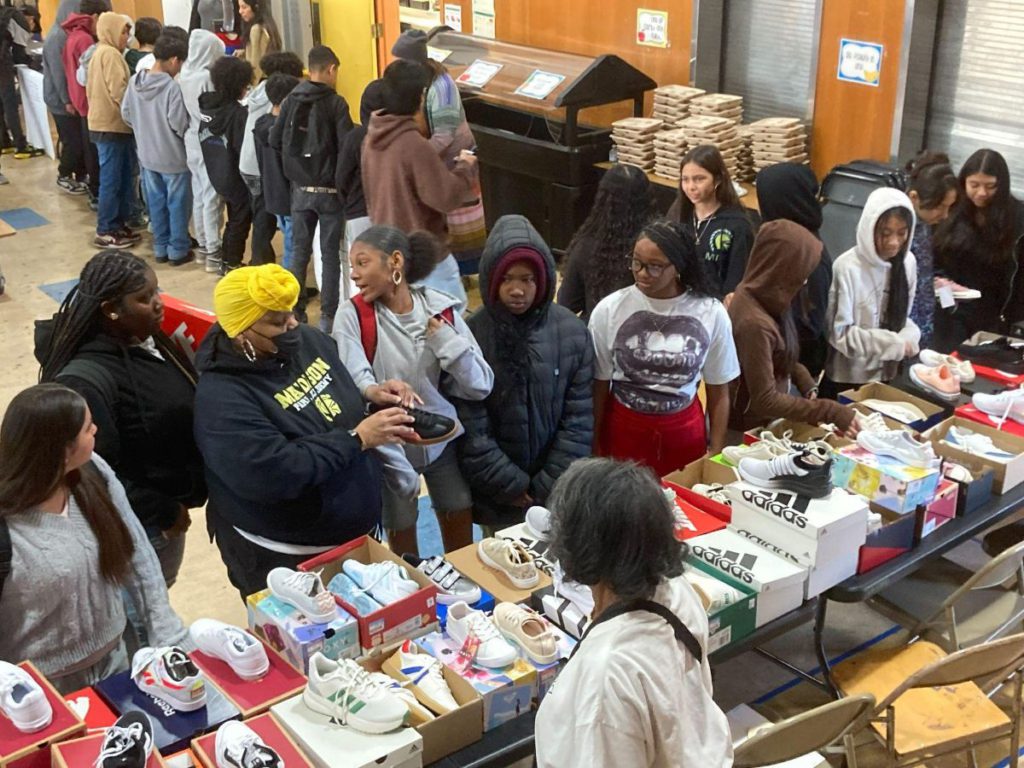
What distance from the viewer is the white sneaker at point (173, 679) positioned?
2545mm

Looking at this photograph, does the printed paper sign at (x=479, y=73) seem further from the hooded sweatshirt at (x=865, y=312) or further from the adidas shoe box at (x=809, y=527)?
the adidas shoe box at (x=809, y=527)

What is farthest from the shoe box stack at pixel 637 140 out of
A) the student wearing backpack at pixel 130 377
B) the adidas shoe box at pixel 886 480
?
the student wearing backpack at pixel 130 377

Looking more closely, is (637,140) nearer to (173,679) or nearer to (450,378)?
(450,378)

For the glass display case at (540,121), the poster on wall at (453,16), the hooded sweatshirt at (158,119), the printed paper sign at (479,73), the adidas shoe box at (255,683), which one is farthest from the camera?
the poster on wall at (453,16)

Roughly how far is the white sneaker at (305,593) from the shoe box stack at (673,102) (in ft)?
17.2

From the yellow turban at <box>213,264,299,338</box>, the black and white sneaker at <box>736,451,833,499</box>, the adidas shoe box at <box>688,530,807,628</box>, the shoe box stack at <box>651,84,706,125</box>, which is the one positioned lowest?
the adidas shoe box at <box>688,530,807,628</box>

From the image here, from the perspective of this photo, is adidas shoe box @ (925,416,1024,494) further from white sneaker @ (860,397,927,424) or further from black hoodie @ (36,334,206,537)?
black hoodie @ (36,334,206,537)

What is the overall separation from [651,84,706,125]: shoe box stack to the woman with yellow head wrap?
4.57 meters

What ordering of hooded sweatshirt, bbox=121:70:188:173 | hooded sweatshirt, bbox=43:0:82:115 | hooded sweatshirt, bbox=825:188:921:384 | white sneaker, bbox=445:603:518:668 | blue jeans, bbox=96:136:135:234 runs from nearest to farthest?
1. white sneaker, bbox=445:603:518:668
2. hooded sweatshirt, bbox=825:188:921:384
3. hooded sweatshirt, bbox=121:70:188:173
4. blue jeans, bbox=96:136:135:234
5. hooded sweatshirt, bbox=43:0:82:115

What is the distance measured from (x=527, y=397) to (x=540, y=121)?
4.94m

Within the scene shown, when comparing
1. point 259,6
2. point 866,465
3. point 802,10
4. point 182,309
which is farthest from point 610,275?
point 259,6

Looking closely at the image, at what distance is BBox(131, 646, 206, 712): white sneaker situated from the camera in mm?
2545

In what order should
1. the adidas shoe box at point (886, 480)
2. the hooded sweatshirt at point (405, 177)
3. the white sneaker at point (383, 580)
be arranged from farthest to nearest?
the hooded sweatshirt at point (405, 177) → the adidas shoe box at point (886, 480) → the white sneaker at point (383, 580)

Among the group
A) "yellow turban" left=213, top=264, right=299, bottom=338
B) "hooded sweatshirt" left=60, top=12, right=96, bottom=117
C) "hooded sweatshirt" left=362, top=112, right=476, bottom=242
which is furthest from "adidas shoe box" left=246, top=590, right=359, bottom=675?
"hooded sweatshirt" left=60, top=12, right=96, bottom=117
